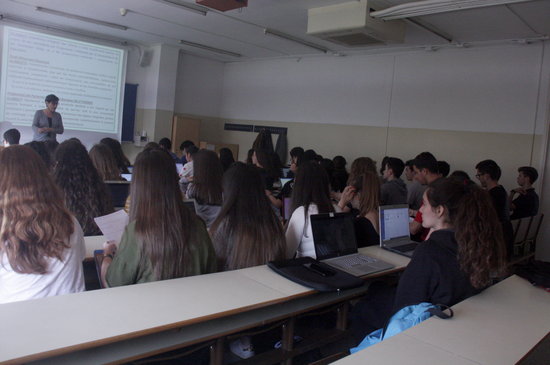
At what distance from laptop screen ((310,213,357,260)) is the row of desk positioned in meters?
0.49

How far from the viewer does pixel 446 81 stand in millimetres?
6816

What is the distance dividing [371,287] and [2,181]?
2043mm

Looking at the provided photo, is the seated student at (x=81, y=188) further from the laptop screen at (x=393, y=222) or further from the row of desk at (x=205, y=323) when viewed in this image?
the laptop screen at (x=393, y=222)

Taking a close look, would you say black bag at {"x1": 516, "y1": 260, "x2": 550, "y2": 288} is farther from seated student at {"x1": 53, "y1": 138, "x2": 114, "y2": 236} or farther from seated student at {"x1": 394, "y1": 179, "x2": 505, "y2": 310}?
seated student at {"x1": 53, "y1": 138, "x2": 114, "y2": 236}

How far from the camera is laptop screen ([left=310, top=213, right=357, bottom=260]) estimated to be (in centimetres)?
265

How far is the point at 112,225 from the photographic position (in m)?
2.43

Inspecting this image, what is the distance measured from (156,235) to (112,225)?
0.56m

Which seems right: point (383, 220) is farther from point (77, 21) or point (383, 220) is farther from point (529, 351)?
point (77, 21)

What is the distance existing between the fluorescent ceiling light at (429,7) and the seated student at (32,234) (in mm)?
4100

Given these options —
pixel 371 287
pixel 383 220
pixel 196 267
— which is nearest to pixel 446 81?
pixel 383 220

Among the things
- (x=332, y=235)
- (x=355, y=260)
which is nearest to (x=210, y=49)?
(x=332, y=235)

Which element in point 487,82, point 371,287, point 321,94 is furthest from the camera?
point 321,94

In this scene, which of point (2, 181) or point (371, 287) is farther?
point (371, 287)

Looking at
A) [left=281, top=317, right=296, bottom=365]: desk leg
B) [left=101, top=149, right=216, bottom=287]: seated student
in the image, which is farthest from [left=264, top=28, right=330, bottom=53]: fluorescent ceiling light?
[left=281, top=317, right=296, bottom=365]: desk leg
